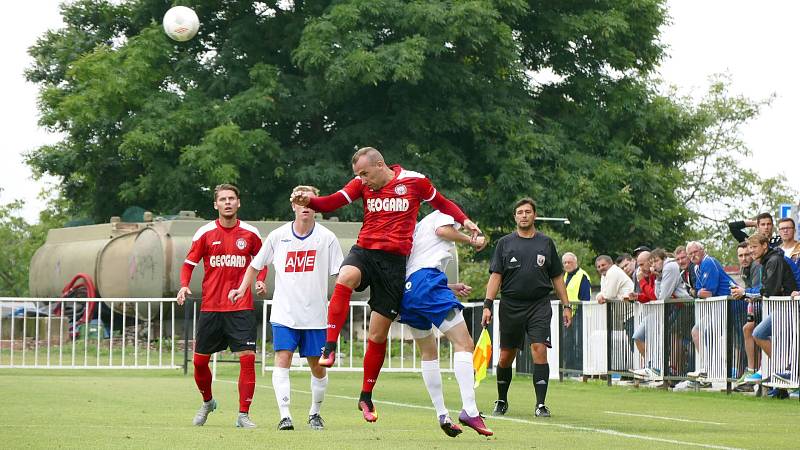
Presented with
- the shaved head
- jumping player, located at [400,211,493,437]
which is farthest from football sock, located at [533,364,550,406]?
the shaved head

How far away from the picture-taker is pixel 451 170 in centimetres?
3778

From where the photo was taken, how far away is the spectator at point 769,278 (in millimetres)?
16734

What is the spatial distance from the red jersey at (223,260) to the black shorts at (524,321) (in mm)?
3040

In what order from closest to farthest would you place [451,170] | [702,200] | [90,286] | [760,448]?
[760,448]
[90,286]
[451,170]
[702,200]

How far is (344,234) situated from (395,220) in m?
20.8

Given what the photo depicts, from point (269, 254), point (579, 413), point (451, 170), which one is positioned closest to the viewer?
point (269, 254)

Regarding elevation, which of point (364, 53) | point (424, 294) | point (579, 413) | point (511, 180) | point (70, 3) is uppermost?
point (70, 3)

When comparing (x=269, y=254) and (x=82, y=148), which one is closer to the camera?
(x=269, y=254)

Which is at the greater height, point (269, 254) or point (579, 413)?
point (269, 254)

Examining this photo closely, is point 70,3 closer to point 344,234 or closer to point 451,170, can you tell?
point 451,170

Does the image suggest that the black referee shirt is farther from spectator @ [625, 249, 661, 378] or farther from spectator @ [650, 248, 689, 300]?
spectator @ [625, 249, 661, 378]

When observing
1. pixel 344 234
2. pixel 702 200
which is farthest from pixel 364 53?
pixel 702 200

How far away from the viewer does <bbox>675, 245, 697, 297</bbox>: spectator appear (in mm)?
19625

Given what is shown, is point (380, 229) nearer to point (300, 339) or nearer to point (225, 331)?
point (300, 339)
